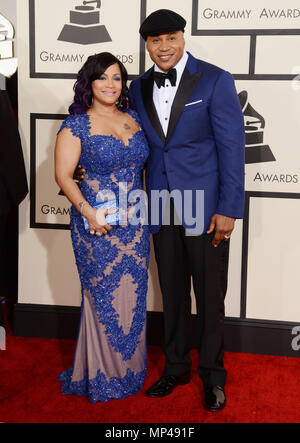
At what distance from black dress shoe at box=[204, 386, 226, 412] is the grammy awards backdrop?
737mm

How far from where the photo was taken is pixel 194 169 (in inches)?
105

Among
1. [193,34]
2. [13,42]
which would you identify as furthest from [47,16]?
[193,34]

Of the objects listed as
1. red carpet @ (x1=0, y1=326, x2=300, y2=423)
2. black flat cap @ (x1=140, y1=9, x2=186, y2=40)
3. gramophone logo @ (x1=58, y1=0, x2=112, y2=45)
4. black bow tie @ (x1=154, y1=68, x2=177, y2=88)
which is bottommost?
red carpet @ (x1=0, y1=326, x2=300, y2=423)

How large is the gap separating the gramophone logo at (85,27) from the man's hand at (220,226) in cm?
141

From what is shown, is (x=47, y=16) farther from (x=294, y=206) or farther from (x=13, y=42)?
(x=294, y=206)

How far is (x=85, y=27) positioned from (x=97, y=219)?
4.58 ft

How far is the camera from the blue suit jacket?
2594mm

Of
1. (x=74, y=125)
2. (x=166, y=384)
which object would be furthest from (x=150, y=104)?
(x=166, y=384)

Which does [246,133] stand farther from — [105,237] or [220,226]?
[105,237]

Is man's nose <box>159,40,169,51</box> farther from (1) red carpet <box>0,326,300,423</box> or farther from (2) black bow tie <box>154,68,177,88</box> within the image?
(1) red carpet <box>0,326,300,423</box>

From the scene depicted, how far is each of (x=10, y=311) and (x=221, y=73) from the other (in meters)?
2.26
